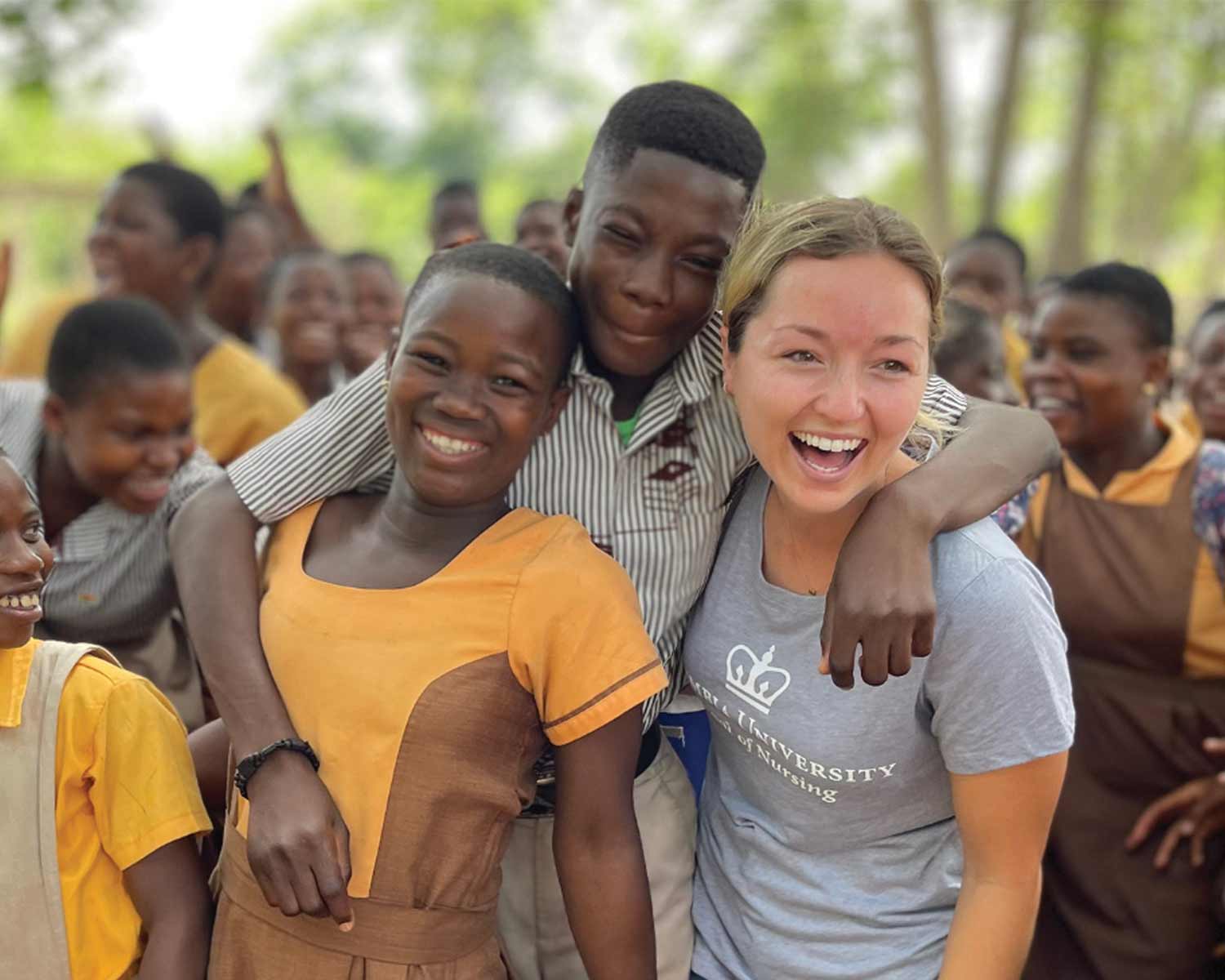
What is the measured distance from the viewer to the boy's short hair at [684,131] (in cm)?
212

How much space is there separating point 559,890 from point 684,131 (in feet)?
4.10

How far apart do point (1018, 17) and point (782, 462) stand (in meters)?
11.5

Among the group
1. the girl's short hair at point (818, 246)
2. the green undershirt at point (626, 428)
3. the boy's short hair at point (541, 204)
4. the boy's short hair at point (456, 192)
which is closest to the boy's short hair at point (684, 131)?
the girl's short hair at point (818, 246)

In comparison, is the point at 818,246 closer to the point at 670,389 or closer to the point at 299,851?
the point at 670,389

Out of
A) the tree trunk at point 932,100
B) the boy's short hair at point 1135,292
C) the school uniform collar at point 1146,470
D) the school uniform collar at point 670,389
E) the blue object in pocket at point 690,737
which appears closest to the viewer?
the school uniform collar at point 670,389

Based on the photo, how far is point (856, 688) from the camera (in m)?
1.84

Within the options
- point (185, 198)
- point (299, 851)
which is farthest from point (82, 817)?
point (185, 198)

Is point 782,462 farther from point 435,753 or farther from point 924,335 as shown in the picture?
point 435,753

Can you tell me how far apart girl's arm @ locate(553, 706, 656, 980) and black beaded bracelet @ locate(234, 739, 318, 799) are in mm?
355

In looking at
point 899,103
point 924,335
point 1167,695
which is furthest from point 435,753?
point 899,103

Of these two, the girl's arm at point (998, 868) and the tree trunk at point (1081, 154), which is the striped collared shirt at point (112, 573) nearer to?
the girl's arm at point (998, 868)

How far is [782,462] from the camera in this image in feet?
6.02

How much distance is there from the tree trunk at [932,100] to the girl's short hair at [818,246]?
11.0 meters

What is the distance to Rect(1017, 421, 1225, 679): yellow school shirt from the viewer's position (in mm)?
2836
